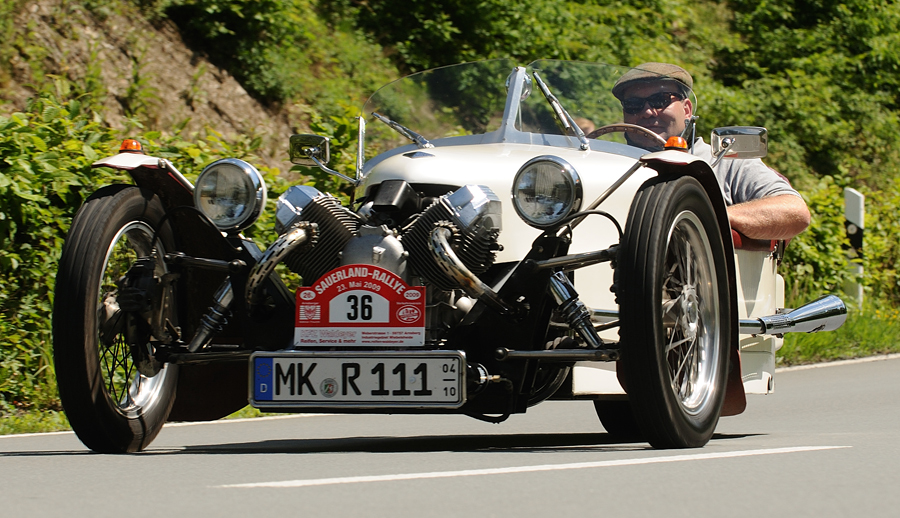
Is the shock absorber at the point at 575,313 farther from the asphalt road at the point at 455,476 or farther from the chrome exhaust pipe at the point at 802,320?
the chrome exhaust pipe at the point at 802,320

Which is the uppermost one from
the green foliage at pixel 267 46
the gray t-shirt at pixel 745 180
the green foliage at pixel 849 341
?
the green foliage at pixel 267 46

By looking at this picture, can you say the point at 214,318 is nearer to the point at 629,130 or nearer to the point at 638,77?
the point at 629,130

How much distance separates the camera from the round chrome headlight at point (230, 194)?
5195 mm

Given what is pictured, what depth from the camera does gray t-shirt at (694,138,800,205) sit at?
677 cm

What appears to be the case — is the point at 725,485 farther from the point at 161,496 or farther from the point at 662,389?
the point at 161,496

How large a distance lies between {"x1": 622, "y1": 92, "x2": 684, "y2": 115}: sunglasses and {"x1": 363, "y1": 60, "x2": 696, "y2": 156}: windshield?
0.29 ft

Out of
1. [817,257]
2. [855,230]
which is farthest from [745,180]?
[855,230]

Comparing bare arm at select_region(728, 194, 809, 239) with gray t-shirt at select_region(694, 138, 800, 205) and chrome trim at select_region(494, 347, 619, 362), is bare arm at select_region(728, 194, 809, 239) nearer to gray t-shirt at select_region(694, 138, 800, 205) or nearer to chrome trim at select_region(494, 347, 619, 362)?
gray t-shirt at select_region(694, 138, 800, 205)

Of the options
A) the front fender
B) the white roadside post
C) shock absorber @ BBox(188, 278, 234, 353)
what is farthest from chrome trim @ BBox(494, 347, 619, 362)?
the white roadside post

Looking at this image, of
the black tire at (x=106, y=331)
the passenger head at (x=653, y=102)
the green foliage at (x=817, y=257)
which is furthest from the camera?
the green foliage at (x=817, y=257)

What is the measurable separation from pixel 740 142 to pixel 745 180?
0.96 metres

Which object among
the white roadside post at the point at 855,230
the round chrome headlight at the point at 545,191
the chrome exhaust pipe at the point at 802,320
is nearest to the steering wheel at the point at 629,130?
the chrome exhaust pipe at the point at 802,320

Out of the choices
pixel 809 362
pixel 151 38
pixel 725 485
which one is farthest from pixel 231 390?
pixel 151 38

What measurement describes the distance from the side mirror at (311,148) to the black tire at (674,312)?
1.96m
